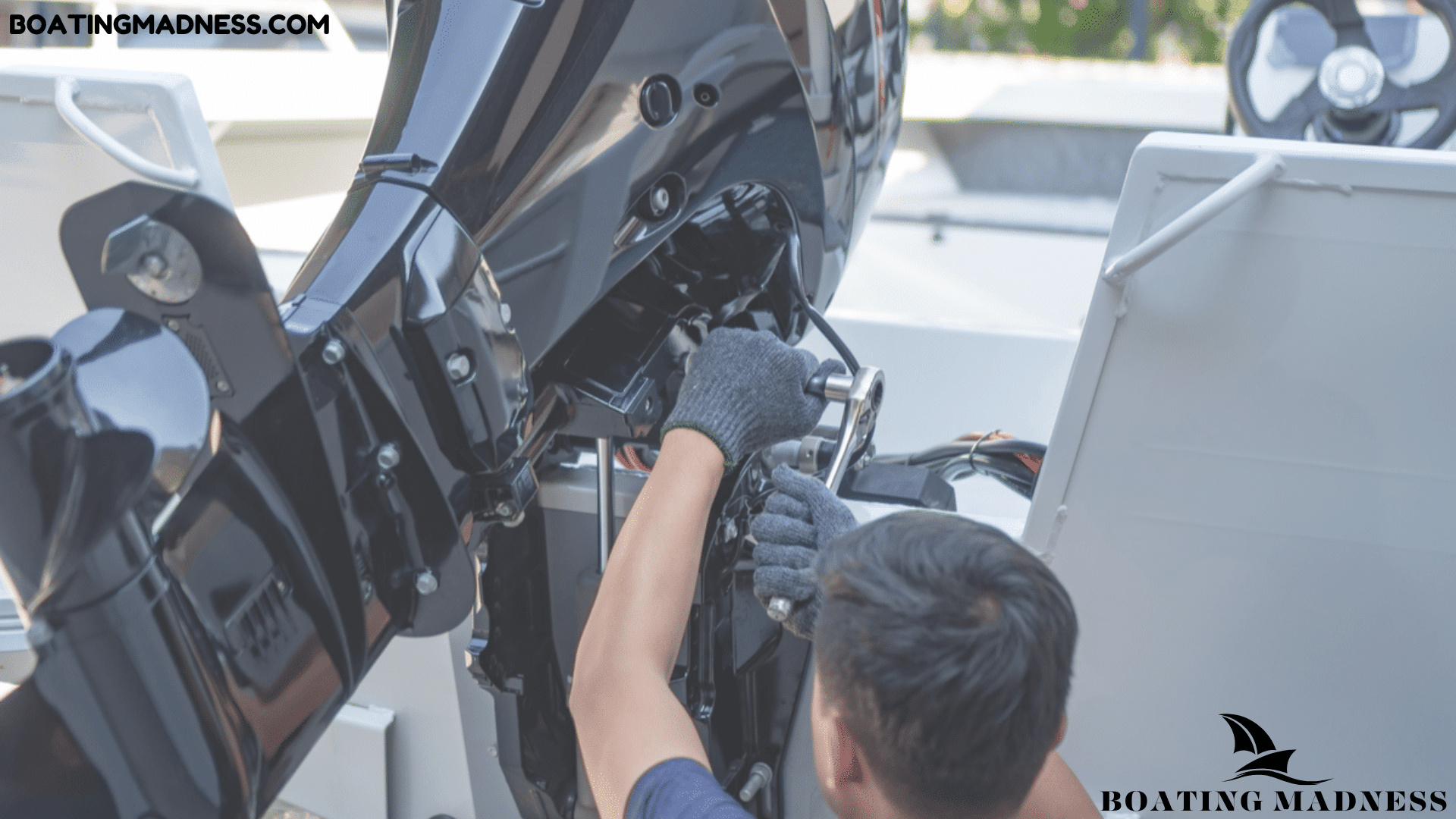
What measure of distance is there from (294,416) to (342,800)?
99 centimetres

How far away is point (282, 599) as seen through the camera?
28.4 inches

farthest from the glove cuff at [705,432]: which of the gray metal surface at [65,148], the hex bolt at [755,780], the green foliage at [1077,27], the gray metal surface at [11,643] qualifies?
the green foliage at [1077,27]

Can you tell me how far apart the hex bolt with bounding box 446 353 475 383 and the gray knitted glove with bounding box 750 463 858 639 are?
31 centimetres

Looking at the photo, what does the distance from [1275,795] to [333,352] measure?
1.08 meters

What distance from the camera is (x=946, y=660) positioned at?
0.70 metres

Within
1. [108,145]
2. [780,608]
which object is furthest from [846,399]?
[108,145]

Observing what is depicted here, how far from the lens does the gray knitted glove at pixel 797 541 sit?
0.98 m

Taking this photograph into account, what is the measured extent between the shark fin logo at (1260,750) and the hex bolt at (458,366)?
2.93ft

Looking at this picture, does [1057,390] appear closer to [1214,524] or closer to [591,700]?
[1214,524]

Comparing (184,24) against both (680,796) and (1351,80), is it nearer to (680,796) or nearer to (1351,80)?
(1351,80)

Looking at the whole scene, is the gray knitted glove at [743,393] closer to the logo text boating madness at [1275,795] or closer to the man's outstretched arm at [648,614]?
the man's outstretched arm at [648,614]

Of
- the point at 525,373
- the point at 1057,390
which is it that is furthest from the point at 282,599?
the point at 1057,390

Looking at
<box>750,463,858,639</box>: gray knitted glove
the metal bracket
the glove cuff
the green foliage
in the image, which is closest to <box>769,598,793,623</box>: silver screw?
<box>750,463,858,639</box>: gray knitted glove

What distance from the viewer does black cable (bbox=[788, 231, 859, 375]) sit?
45.6 inches
